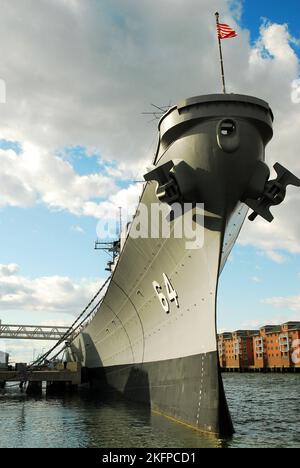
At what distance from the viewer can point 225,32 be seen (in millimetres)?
11633

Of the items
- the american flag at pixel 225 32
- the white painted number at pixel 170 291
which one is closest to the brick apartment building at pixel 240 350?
the white painted number at pixel 170 291

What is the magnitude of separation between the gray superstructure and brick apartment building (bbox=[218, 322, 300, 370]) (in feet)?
226

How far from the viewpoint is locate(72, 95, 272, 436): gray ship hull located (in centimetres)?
1066

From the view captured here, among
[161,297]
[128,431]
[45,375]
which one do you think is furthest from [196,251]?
[45,375]

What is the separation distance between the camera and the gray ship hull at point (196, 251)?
10.7 m

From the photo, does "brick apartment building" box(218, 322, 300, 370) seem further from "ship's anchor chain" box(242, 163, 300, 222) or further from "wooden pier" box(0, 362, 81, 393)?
"ship's anchor chain" box(242, 163, 300, 222)

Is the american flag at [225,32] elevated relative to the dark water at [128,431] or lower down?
elevated

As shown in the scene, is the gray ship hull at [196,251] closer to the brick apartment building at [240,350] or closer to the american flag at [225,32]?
the american flag at [225,32]

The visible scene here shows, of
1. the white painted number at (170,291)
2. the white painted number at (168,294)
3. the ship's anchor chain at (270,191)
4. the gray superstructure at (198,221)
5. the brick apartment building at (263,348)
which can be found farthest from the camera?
the brick apartment building at (263,348)

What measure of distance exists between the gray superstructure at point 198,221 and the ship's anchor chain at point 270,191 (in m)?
0.03

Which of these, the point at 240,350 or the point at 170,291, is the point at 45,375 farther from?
the point at 240,350

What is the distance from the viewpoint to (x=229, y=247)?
16.2 m

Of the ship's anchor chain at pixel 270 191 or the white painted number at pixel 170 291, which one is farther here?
the white painted number at pixel 170 291
